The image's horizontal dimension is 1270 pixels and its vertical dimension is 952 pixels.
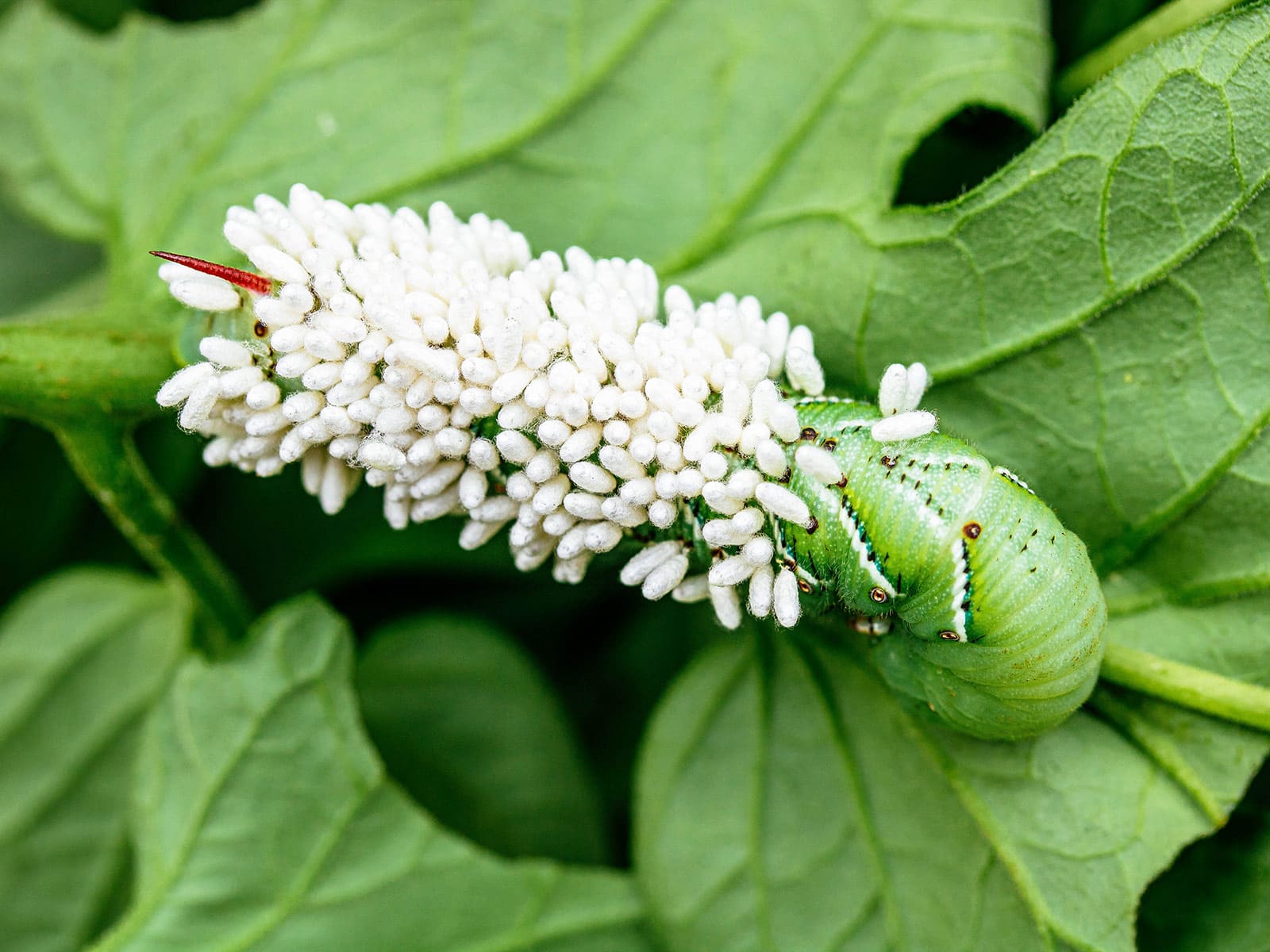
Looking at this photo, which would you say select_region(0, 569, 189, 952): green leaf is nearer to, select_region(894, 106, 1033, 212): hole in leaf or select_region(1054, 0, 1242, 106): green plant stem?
select_region(894, 106, 1033, 212): hole in leaf

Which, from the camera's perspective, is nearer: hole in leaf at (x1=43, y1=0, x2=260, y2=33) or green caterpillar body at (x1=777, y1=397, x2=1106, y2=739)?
green caterpillar body at (x1=777, y1=397, x2=1106, y2=739)

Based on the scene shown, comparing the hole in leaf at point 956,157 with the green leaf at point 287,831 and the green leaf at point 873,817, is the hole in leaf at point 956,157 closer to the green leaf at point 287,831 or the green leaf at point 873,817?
the green leaf at point 873,817

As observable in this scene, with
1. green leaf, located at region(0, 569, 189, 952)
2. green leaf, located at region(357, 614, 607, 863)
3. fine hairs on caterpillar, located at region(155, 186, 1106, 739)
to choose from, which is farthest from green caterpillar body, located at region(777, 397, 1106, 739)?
green leaf, located at region(0, 569, 189, 952)

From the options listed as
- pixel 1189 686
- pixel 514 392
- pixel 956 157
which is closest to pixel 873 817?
pixel 1189 686

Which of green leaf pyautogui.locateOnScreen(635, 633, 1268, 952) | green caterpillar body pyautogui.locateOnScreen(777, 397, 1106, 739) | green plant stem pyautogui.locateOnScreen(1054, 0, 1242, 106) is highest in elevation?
green plant stem pyautogui.locateOnScreen(1054, 0, 1242, 106)

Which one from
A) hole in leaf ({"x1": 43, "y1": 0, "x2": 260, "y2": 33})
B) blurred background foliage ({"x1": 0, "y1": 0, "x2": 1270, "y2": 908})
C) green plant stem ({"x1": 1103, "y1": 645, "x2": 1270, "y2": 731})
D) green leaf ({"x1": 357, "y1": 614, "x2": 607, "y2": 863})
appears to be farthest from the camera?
hole in leaf ({"x1": 43, "y1": 0, "x2": 260, "y2": 33})

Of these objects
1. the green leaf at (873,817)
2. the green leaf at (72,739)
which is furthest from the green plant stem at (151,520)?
the green leaf at (873,817)

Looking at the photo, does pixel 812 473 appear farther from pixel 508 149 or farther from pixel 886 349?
pixel 508 149
